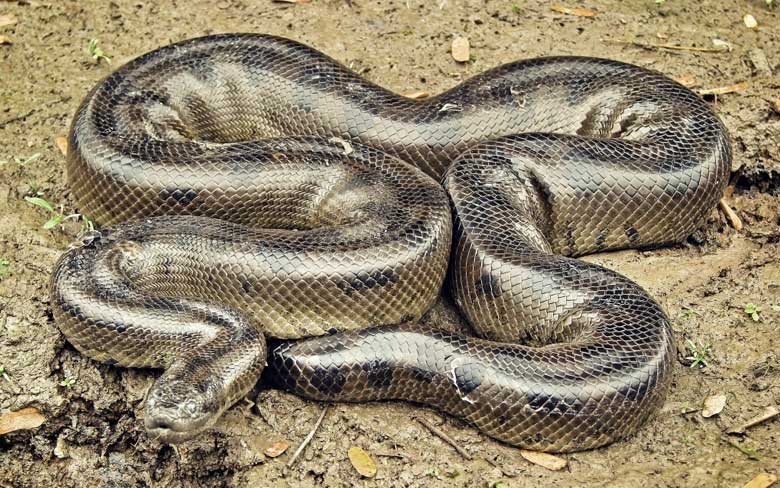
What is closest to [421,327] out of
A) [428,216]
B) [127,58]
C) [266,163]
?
[428,216]

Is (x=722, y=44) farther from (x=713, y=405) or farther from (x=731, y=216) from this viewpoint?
(x=713, y=405)

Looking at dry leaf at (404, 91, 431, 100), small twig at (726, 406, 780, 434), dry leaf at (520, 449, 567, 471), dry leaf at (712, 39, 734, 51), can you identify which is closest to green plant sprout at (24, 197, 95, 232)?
dry leaf at (404, 91, 431, 100)

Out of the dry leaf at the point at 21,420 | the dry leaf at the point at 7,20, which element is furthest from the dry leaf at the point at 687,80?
the dry leaf at the point at 7,20

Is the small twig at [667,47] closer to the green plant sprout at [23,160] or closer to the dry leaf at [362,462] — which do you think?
the dry leaf at [362,462]

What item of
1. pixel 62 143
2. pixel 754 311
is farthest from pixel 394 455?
pixel 62 143

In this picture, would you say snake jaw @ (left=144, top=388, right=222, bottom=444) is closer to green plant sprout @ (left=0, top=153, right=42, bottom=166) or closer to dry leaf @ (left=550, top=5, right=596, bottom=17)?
green plant sprout @ (left=0, top=153, right=42, bottom=166)

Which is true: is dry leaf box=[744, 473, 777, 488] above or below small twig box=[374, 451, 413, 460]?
above

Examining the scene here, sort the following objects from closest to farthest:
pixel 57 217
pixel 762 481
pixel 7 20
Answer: pixel 762 481 < pixel 57 217 < pixel 7 20
